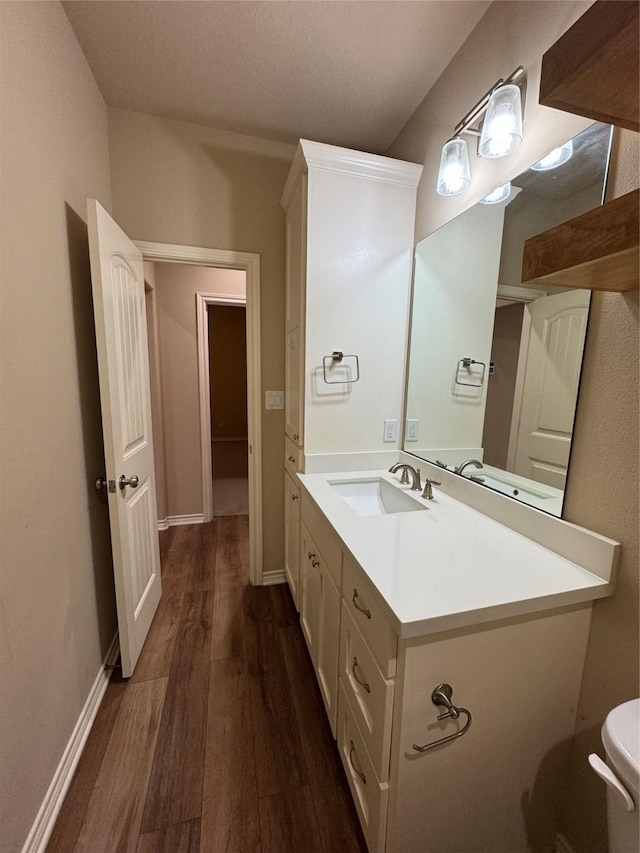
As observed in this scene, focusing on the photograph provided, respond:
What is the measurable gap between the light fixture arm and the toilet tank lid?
1630mm

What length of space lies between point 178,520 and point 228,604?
1.27 metres

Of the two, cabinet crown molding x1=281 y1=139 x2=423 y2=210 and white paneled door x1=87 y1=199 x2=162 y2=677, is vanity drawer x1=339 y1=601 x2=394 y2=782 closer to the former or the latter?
white paneled door x1=87 y1=199 x2=162 y2=677

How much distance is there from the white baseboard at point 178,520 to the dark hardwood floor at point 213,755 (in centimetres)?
118

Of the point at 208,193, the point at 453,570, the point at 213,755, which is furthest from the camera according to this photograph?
the point at 208,193

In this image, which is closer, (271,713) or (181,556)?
(271,713)

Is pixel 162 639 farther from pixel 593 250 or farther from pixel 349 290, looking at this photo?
pixel 593 250

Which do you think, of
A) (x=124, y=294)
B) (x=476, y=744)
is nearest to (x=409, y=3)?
(x=124, y=294)

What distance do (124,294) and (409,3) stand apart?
1.57 m

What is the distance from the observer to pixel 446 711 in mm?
812

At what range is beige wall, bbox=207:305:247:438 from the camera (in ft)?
21.2

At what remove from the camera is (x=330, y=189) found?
1591mm

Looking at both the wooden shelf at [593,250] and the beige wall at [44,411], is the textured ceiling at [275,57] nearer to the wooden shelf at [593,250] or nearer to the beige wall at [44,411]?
the beige wall at [44,411]

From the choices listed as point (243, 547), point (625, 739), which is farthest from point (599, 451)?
point (243, 547)

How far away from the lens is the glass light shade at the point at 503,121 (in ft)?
3.40
